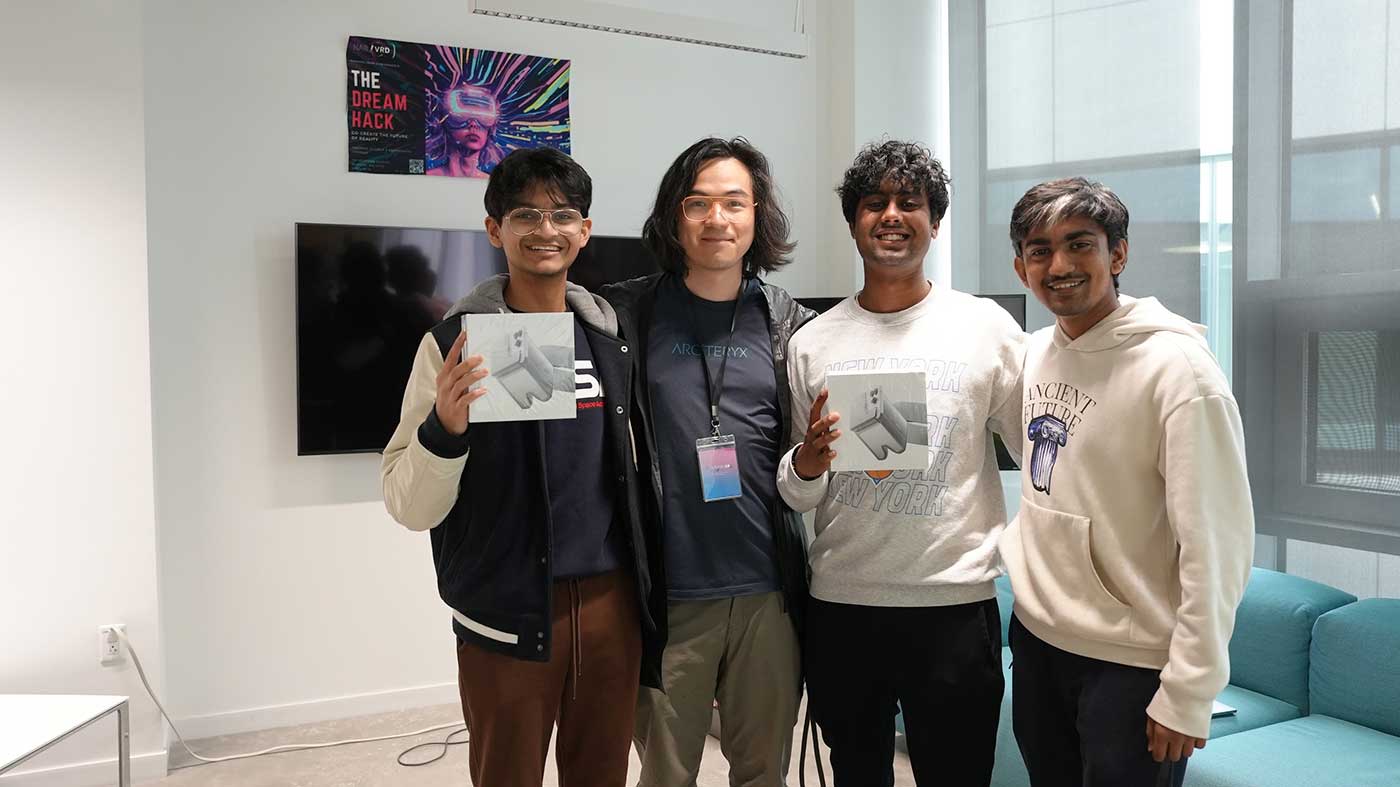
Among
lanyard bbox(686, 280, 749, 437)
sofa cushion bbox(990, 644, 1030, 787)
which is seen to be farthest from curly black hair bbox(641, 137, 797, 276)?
sofa cushion bbox(990, 644, 1030, 787)

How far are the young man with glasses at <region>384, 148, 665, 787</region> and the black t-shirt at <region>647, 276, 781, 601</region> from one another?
67 mm

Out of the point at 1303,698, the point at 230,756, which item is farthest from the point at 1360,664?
the point at 230,756

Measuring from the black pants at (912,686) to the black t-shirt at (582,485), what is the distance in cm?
47

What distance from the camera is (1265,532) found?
3109mm

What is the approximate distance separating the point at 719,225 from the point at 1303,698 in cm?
211

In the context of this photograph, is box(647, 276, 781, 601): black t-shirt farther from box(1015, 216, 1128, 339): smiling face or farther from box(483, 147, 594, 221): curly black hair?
box(1015, 216, 1128, 339): smiling face

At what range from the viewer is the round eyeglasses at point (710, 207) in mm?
1902

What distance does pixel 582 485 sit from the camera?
5.79 feet

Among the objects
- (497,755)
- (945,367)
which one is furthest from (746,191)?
(497,755)

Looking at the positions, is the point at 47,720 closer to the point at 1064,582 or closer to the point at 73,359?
the point at 73,359

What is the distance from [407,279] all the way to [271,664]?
1559 millimetres

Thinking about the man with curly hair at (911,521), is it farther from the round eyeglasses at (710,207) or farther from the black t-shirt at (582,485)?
the black t-shirt at (582,485)

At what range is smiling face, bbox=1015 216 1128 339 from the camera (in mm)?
1597

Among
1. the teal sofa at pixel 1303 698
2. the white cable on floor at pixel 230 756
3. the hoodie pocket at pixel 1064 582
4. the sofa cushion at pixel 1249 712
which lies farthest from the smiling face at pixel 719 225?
the white cable on floor at pixel 230 756
